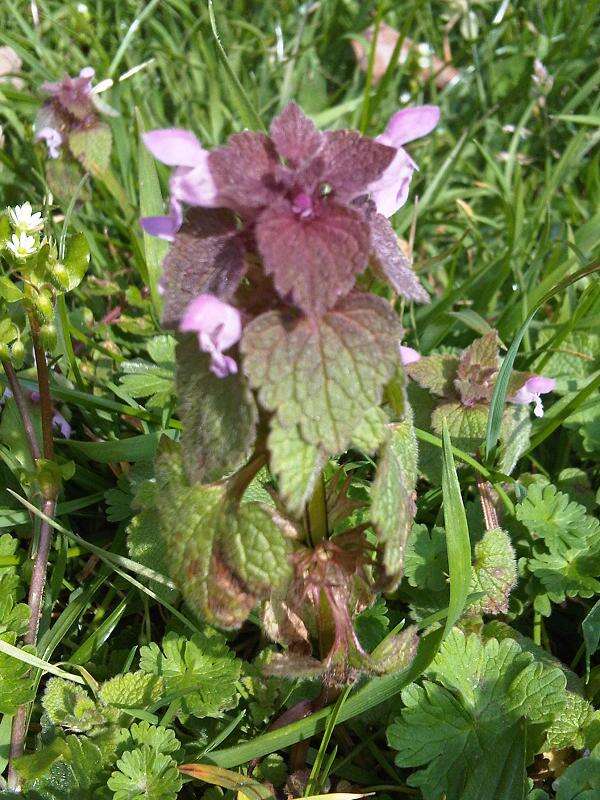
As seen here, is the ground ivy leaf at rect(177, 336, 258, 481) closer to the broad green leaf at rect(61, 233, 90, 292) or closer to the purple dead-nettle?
the purple dead-nettle

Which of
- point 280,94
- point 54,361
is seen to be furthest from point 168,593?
point 280,94

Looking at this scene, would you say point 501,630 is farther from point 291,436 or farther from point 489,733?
point 291,436

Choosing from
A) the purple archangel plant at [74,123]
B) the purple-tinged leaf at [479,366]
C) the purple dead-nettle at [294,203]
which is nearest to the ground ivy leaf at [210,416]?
the purple dead-nettle at [294,203]

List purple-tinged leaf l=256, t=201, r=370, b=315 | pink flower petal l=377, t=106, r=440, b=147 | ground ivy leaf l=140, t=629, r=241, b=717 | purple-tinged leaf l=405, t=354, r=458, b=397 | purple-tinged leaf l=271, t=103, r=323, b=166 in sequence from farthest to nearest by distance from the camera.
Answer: purple-tinged leaf l=405, t=354, r=458, b=397 → ground ivy leaf l=140, t=629, r=241, b=717 → pink flower petal l=377, t=106, r=440, b=147 → purple-tinged leaf l=271, t=103, r=323, b=166 → purple-tinged leaf l=256, t=201, r=370, b=315

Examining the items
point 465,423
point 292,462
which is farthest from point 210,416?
point 465,423

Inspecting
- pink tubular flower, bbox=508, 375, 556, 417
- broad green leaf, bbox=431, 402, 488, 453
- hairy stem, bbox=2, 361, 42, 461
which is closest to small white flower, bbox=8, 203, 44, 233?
hairy stem, bbox=2, 361, 42, 461
